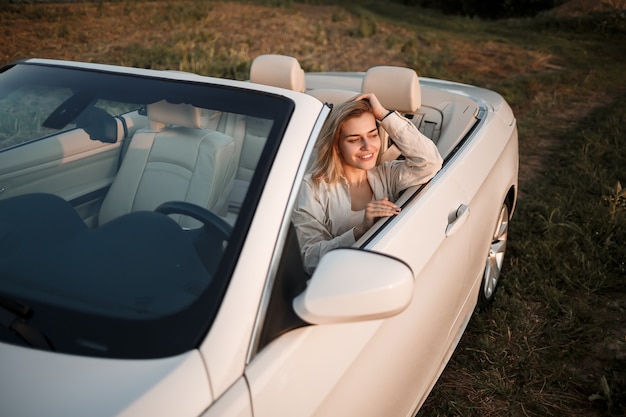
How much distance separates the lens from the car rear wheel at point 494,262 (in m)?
3.08

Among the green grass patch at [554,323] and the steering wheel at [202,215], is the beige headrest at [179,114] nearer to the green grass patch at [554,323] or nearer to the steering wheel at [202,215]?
the steering wheel at [202,215]

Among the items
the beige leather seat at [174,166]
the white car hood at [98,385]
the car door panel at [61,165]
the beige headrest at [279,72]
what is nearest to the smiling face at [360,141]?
the beige headrest at [279,72]

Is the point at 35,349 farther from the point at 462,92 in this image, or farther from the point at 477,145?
the point at 462,92

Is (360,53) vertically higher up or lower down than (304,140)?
lower down

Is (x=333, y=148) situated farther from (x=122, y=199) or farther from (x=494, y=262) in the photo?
(x=494, y=262)

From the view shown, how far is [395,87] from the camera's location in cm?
276

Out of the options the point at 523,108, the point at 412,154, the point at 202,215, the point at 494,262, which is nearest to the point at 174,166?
the point at 202,215

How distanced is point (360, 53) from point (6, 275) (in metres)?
11.5

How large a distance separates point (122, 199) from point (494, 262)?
2187 millimetres

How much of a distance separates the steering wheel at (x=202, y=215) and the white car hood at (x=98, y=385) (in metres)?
0.34

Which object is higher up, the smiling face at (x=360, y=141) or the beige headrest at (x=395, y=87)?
the beige headrest at (x=395, y=87)

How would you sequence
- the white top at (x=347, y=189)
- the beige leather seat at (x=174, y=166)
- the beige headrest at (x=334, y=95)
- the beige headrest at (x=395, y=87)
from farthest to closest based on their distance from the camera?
1. the beige headrest at (x=334, y=95)
2. the beige headrest at (x=395, y=87)
3. the white top at (x=347, y=189)
4. the beige leather seat at (x=174, y=166)

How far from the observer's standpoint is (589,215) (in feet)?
14.2

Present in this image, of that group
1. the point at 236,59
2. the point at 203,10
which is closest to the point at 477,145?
the point at 236,59
